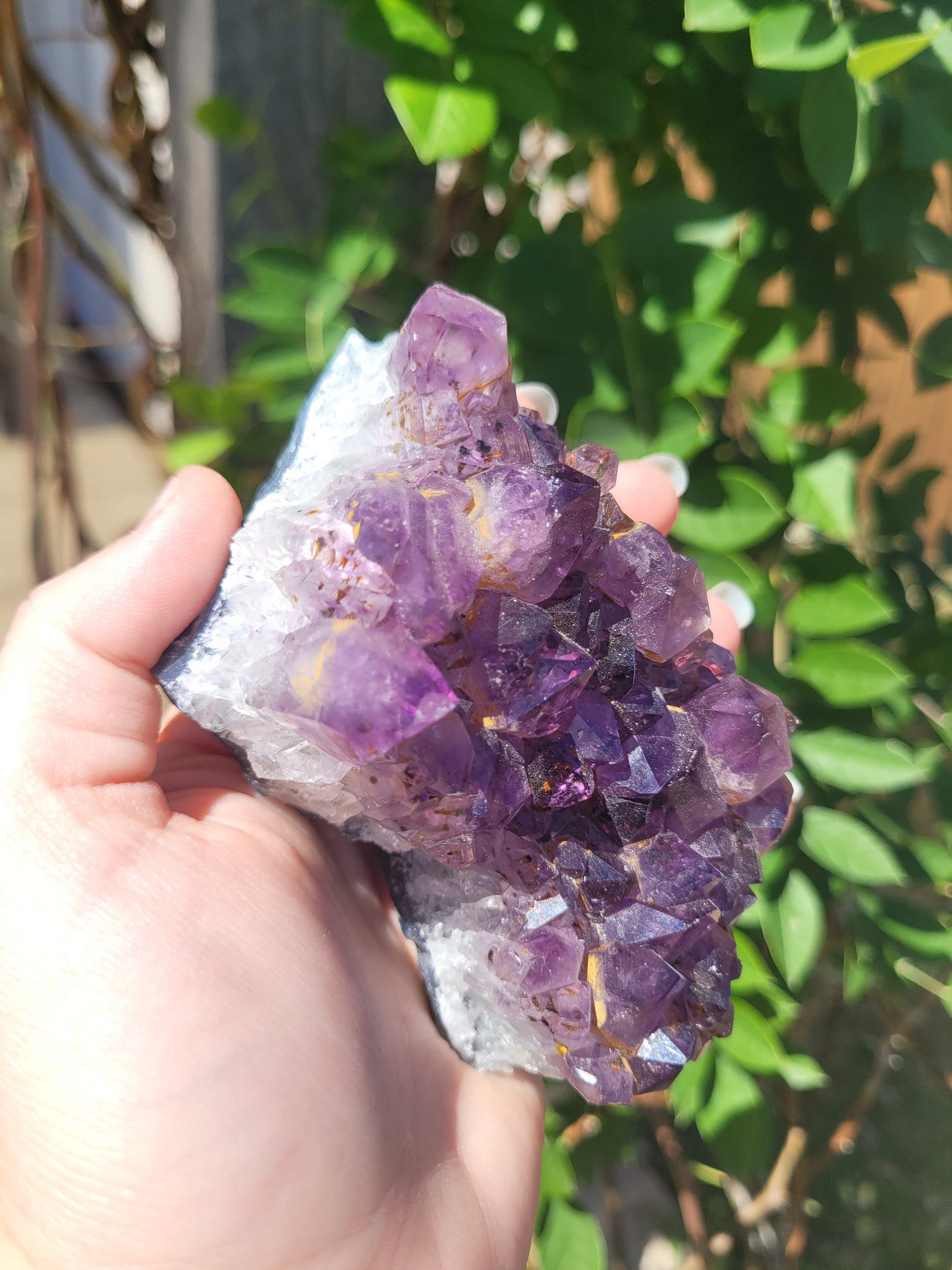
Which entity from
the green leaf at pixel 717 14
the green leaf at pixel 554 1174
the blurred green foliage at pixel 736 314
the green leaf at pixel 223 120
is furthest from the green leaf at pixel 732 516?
the green leaf at pixel 223 120

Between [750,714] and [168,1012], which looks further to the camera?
[750,714]

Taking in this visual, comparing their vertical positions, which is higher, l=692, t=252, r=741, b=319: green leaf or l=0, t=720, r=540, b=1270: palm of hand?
l=692, t=252, r=741, b=319: green leaf

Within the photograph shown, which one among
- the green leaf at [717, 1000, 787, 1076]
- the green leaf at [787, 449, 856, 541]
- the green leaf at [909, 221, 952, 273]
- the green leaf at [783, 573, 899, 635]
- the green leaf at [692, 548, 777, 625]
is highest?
the green leaf at [909, 221, 952, 273]


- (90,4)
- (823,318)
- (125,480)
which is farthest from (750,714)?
(125,480)

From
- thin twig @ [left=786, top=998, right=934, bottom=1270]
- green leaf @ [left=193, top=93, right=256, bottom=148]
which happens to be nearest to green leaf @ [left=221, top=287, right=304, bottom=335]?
green leaf @ [left=193, top=93, right=256, bottom=148]

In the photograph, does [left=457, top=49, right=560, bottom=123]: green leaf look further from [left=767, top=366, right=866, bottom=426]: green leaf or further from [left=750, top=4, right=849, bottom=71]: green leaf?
[left=767, top=366, right=866, bottom=426]: green leaf

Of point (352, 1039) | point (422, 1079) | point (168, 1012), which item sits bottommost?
point (422, 1079)

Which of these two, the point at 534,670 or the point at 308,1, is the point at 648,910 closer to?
the point at 534,670
